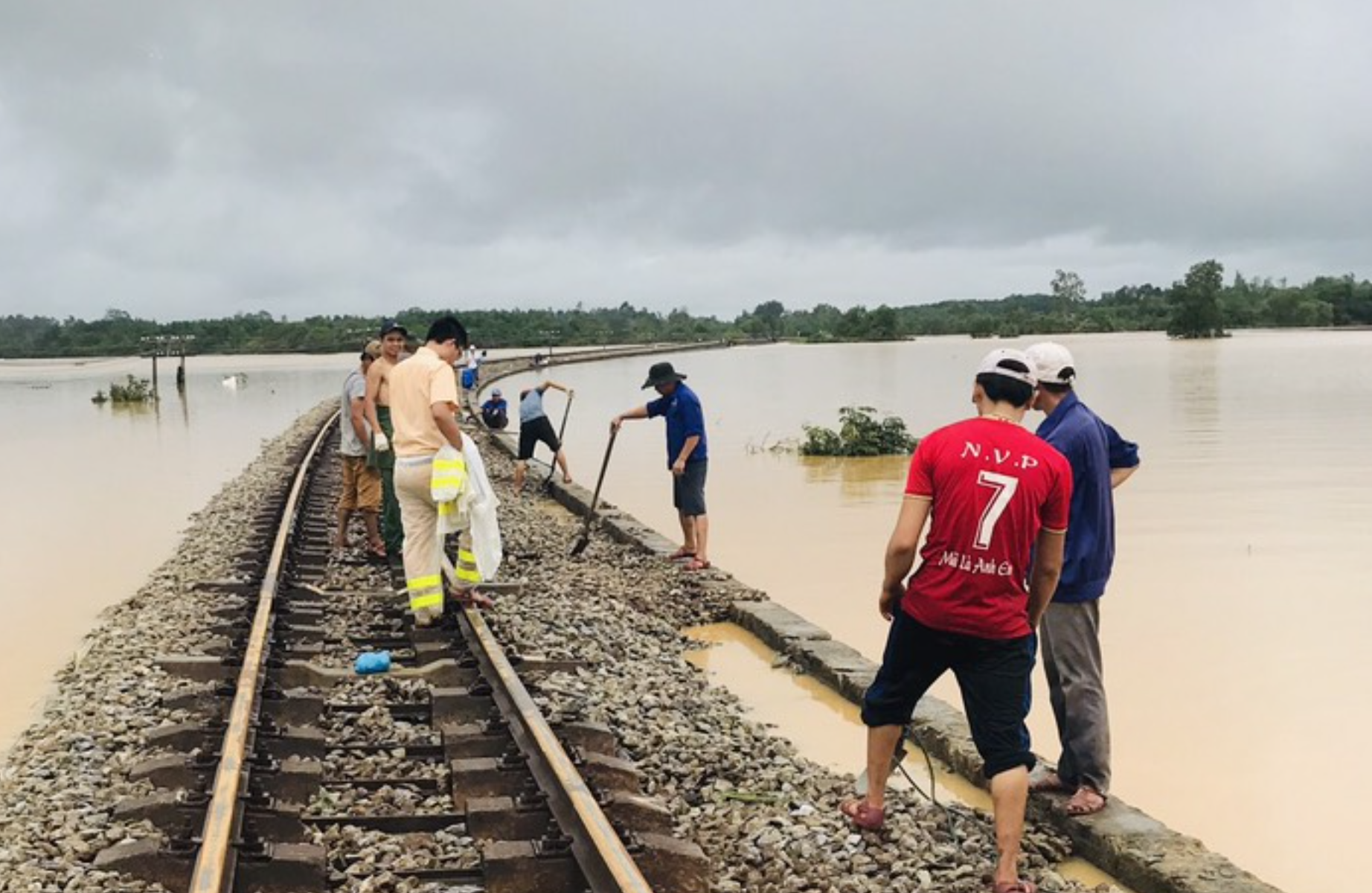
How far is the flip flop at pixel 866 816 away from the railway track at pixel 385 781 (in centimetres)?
67

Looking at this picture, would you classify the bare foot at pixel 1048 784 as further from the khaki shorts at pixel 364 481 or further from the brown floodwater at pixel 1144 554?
the khaki shorts at pixel 364 481

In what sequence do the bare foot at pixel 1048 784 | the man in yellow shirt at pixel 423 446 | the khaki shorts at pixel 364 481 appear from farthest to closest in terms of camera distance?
the khaki shorts at pixel 364 481 < the man in yellow shirt at pixel 423 446 < the bare foot at pixel 1048 784

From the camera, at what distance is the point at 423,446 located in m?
7.48

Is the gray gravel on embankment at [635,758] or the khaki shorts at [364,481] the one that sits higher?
the khaki shorts at [364,481]

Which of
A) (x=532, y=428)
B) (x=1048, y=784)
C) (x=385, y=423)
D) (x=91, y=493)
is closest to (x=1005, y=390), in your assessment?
(x=1048, y=784)

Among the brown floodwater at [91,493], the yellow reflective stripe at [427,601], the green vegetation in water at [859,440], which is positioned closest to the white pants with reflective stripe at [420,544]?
the yellow reflective stripe at [427,601]

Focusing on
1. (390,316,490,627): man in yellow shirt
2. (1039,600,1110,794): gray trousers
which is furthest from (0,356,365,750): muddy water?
(1039,600,1110,794): gray trousers

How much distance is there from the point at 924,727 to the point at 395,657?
9.36ft

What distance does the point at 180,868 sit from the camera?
4.06 meters

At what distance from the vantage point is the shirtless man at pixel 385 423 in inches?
356

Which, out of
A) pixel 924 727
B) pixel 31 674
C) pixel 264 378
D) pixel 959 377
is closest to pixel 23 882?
pixel 924 727

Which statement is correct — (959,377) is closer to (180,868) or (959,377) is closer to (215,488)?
(215,488)

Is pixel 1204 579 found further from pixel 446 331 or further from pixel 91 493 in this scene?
pixel 91 493

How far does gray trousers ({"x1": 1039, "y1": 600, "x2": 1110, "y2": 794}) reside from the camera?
183 inches
